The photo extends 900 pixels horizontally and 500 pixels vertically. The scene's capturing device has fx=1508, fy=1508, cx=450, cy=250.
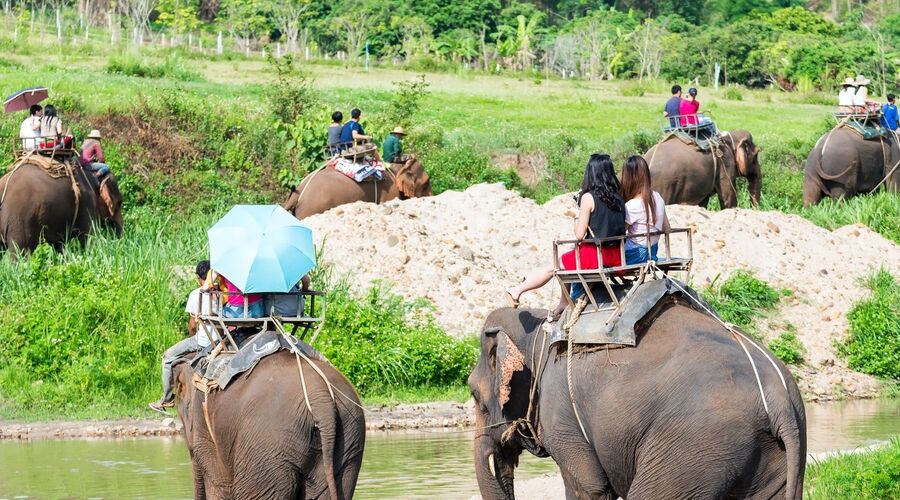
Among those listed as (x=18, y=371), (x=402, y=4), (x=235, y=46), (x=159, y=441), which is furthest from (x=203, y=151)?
(x=402, y=4)

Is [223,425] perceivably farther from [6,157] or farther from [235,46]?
[235,46]

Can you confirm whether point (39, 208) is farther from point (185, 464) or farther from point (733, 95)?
point (733, 95)

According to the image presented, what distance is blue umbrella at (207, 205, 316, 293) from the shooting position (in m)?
9.14

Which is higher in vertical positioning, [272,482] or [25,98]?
[25,98]

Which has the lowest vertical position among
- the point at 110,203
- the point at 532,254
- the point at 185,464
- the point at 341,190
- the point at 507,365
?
the point at 185,464

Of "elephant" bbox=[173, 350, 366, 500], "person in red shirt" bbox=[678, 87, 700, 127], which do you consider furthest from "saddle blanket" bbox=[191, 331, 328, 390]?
"person in red shirt" bbox=[678, 87, 700, 127]

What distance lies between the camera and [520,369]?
9125 mm

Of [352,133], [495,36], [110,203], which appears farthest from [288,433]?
[495,36]

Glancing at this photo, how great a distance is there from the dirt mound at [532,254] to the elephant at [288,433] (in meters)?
9.84

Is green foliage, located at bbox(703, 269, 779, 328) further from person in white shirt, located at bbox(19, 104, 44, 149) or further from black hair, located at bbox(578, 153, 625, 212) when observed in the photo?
black hair, located at bbox(578, 153, 625, 212)

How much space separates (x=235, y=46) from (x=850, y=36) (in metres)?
29.0

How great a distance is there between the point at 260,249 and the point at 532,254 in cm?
1142

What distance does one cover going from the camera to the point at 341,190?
23125mm

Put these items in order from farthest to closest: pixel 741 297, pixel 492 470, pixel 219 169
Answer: pixel 219 169
pixel 741 297
pixel 492 470
